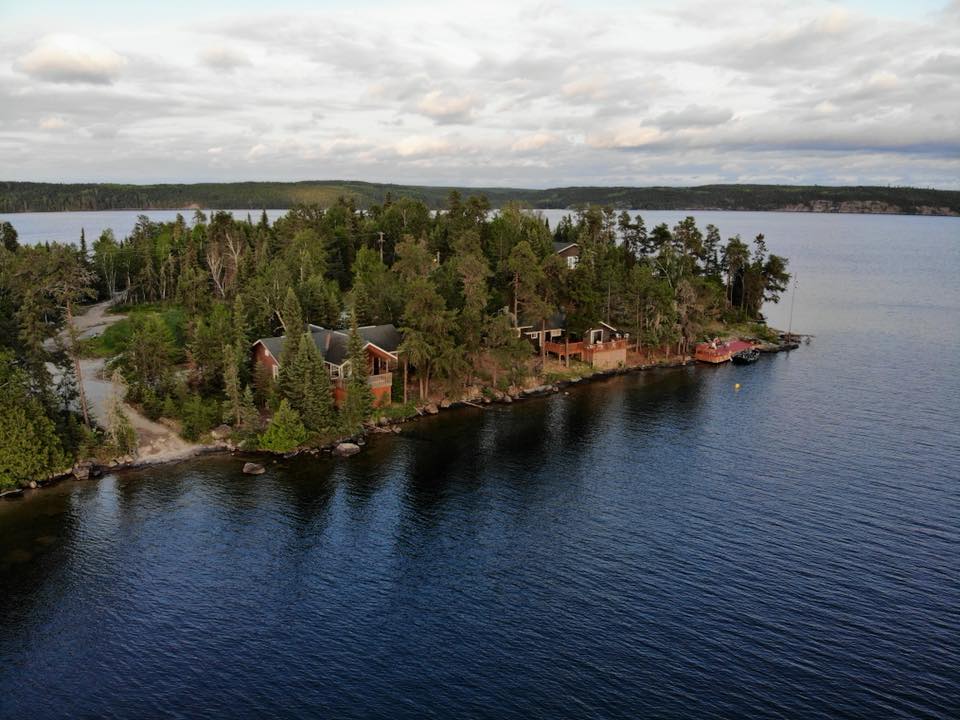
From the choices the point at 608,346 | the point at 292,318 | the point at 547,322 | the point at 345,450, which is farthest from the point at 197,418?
the point at 608,346

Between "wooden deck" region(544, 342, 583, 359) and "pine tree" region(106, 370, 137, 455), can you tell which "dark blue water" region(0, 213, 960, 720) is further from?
"wooden deck" region(544, 342, 583, 359)

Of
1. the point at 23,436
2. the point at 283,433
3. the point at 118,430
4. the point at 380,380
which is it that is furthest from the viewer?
the point at 380,380

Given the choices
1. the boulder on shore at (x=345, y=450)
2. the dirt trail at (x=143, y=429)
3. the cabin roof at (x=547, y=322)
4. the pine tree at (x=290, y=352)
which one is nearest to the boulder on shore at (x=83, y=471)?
the dirt trail at (x=143, y=429)

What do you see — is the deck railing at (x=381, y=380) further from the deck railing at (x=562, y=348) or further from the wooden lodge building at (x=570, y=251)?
the wooden lodge building at (x=570, y=251)

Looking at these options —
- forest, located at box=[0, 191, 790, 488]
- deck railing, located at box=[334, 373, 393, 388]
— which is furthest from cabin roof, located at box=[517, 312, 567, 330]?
deck railing, located at box=[334, 373, 393, 388]

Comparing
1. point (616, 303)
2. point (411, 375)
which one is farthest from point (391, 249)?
point (411, 375)

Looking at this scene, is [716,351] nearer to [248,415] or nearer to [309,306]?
[309,306]
